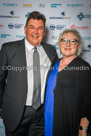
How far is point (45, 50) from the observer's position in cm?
172

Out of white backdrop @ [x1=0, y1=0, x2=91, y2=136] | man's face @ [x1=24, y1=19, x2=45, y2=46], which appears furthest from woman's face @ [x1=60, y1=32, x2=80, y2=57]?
white backdrop @ [x1=0, y1=0, x2=91, y2=136]

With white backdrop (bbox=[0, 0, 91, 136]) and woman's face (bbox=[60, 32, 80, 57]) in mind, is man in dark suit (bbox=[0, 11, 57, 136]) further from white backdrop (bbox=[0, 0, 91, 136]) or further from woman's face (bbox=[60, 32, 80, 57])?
white backdrop (bbox=[0, 0, 91, 136])

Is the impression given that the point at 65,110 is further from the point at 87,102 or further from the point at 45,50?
the point at 45,50

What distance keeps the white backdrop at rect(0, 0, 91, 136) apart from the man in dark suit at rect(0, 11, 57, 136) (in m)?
0.58

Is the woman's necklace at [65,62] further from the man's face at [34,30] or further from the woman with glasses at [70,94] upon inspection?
the man's face at [34,30]

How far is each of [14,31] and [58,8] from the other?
0.76 meters

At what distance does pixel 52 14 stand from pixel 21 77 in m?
1.15

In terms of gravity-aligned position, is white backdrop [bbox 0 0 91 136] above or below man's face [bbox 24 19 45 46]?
above

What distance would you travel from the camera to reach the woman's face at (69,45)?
56.8 inches

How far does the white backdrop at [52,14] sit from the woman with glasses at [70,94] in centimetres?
68

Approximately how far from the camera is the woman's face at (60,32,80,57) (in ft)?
4.73

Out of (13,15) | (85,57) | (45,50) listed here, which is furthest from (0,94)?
(85,57)

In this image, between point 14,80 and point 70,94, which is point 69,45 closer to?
point 70,94

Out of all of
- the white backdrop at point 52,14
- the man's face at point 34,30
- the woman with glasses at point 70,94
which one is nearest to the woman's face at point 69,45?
the woman with glasses at point 70,94
